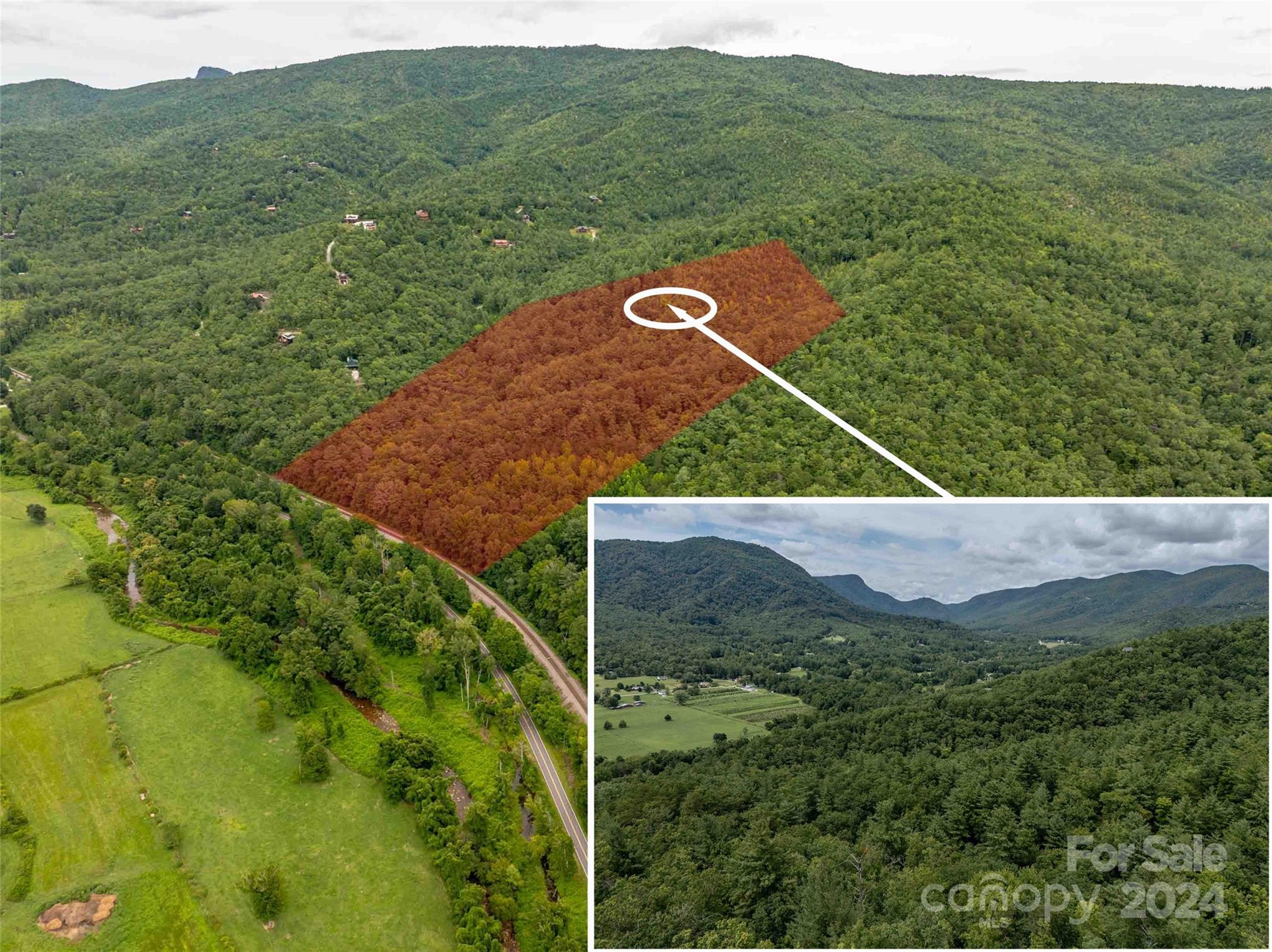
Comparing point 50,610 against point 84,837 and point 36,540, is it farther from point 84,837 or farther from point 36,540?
point 84,837

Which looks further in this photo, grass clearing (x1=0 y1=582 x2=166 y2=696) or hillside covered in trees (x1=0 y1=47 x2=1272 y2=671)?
grass clearing (x1=0 y1=582 x2=166 y2=696)

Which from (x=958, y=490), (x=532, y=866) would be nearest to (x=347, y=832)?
(x=532, y=866)

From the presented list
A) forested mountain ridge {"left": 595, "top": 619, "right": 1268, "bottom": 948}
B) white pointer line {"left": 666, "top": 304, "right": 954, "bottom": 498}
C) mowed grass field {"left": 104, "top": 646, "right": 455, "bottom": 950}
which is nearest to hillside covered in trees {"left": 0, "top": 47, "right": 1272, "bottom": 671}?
white pointer line {"left": 666, "top": 304, "right": 954, "bottom": 498}

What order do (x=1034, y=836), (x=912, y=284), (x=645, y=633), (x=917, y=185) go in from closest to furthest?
(x=1034, y=836) → (x=645, y=633) → (x=912, y=284) → (x=917, y=185)

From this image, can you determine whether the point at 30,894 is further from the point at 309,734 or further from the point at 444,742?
the point at 444,742

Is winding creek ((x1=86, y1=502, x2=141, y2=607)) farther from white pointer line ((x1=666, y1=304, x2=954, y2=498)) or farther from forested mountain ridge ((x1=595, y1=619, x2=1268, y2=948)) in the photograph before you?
forested mountain ridge ((x1=595, y1=619, x2=1268, y2=948))
